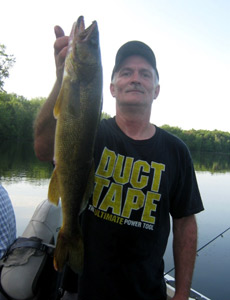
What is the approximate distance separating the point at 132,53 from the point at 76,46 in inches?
28.8

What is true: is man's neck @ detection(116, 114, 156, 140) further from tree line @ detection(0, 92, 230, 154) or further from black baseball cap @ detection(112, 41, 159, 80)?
tree line @ detection(0, 92, 230, 154)

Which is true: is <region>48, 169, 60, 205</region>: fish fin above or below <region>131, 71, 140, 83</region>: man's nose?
below

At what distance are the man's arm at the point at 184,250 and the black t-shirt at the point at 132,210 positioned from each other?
143 mm

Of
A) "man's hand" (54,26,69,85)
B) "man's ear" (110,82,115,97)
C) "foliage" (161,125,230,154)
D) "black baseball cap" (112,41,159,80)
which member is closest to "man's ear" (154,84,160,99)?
"black baseball cap" (112,41,159,80)

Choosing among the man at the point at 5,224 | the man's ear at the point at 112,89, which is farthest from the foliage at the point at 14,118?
the man's ear at the point at 112,89

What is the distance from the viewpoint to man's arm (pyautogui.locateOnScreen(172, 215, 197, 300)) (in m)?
2.46

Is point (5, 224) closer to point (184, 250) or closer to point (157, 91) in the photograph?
point (184, 250)

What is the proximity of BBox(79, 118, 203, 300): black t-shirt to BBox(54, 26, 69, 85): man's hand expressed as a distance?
0.71 meters

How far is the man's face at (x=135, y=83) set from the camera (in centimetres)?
238

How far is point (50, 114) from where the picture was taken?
200 centimetres

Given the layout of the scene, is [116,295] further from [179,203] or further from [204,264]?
[204,264]

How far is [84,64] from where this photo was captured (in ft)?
6.43

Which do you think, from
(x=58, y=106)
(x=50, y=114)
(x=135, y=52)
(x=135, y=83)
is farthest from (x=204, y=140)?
(x=58, y=106)

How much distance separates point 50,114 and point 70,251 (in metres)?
1.02
